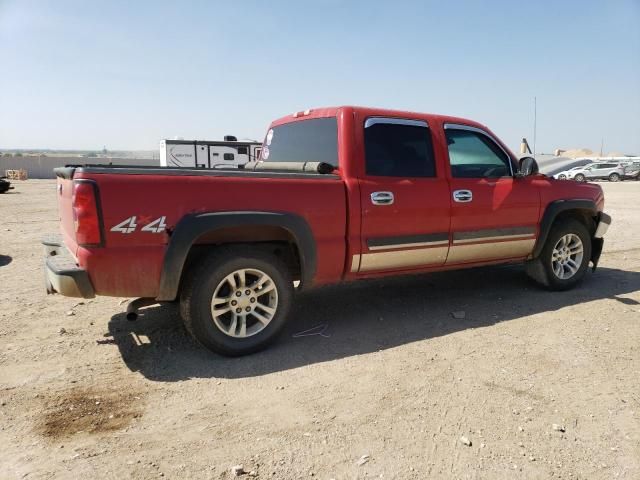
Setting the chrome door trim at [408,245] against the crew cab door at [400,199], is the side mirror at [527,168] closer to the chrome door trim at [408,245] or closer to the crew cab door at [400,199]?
the crew cab door at [400,199]

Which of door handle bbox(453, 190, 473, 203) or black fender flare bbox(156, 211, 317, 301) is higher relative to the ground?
door handle bbox(453, 190, 473, 203)

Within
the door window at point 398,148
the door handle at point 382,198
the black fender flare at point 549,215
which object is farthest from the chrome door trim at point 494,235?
the door handle at point 382,198

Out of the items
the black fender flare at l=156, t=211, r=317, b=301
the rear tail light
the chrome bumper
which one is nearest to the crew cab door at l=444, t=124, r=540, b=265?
the chrome bumper

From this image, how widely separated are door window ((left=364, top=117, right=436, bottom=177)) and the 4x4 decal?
1.76 metres

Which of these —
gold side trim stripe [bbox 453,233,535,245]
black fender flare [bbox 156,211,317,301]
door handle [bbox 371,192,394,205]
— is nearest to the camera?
black fender flare [bbox 156,211,317,301]

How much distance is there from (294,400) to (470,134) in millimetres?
3232

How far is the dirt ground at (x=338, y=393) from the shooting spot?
2.52 meters

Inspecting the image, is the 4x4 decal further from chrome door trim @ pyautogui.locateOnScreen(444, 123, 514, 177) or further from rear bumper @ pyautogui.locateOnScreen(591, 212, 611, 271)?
rear bumper @ pyautogui.locateOnScreen(591, 212, 611, 271)

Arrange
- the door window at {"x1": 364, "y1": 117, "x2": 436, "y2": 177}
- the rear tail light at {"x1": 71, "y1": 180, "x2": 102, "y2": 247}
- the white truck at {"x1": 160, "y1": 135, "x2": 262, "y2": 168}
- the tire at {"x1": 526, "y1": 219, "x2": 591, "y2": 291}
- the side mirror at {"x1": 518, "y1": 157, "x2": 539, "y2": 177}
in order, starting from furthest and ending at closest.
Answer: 1. the white truck at {"x1": 160, "y1": 135, "x2": 262, "y2": 168}
2. the tire at {"x1": 526, "y1": 219, "x2": 591, "y2": 291}
3. the side mirror at {"x1": 518, "y1": 157, "x2": 539, "y2": 177}
4. the door window at {"x1": 364, "y1": 117, "x2": 436, "y2": 177}
5. the rear tail light at {"x1": 71, "y1": 180, "x2": 102, "y2": 247}

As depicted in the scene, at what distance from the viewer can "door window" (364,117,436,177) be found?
168 inches

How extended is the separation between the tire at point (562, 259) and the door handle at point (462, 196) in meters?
1.37

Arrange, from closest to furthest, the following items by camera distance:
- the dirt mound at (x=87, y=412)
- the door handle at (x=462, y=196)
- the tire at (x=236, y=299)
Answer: the dirt mound at (x=87, y=412) → the tire at (x=236, y=299) → the door handle at (x=462, y=196)

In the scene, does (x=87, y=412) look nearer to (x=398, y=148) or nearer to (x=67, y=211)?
(x=67, y=211)

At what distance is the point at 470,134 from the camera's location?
16.3 ft
